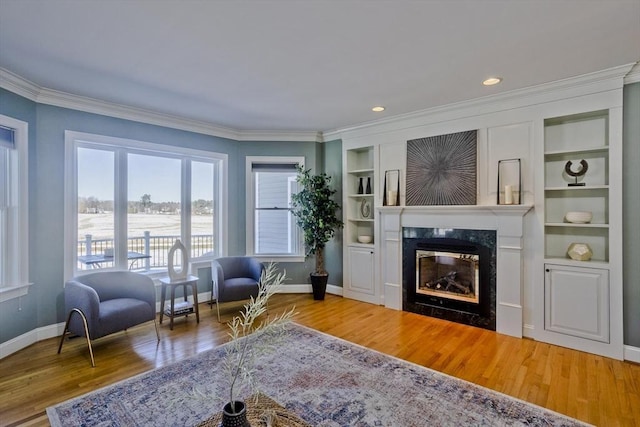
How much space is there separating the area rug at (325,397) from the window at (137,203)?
2.04 meters

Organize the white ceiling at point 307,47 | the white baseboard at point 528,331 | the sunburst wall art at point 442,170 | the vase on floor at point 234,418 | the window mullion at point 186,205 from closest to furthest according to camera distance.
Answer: the vase on floor at point 234,418, the white ceiling at point 307,47, the white baseboard at point 528,331, the sunburst wall art at point 442,170, the window mullion at point 186,205

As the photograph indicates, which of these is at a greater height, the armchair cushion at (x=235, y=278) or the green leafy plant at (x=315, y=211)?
the green leafy plant at (x=315, y=211)

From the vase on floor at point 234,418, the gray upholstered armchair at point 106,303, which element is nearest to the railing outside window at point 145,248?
the gray upholstered armchair at point 106,303

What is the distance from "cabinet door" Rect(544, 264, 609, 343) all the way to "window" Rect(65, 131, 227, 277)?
4.48 meters

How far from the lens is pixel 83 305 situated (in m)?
3.07

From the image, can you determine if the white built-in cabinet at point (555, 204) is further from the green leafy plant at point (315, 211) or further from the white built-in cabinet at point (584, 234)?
the green leafy plant at point (315, 211)

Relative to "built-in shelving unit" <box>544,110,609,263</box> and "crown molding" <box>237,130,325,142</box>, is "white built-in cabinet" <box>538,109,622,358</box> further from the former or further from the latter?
"crown molding" <box>237,130,325,142</box>

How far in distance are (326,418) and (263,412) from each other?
0.82 m

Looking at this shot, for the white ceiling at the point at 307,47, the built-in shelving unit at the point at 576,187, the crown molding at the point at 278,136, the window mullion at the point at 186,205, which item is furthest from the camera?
the crown molding at the point at 278,136

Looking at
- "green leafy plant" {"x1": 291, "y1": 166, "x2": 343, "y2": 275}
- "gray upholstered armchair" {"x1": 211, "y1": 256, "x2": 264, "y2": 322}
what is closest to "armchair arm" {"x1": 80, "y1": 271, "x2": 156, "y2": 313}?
"gray upholstered armchair" {"x1": 211, "y1": 256, "x2": 264, "y2": 322}

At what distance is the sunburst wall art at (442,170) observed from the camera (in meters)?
4.01

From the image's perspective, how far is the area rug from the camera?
2178 mm

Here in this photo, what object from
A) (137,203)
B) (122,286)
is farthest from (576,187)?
(137,203)

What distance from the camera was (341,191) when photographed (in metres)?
5.43
